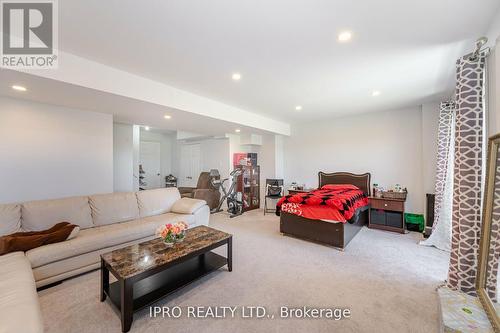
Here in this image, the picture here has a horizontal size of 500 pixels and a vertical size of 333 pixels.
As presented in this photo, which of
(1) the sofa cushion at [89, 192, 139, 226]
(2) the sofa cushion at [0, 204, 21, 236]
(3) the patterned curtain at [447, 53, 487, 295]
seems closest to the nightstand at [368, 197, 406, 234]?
(3) the patterned curtain at [447, 53, 487, 295]

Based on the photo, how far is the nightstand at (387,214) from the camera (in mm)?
4059

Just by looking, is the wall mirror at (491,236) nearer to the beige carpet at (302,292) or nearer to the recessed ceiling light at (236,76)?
the beige carpet at (302,292)

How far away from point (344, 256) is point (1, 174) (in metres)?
5.15

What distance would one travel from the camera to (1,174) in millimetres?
2941

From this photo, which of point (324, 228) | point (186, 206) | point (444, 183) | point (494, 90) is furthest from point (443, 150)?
point (186, 206)

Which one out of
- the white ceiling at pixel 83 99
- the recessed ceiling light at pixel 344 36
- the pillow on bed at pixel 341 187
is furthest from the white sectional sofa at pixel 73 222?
the recessed ceiling light at pixel 344 36

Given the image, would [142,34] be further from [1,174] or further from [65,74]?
[1,174]

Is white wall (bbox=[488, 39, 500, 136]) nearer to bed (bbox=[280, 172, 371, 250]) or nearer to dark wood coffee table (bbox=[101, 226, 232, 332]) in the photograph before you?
bed (bbox=[280, 172, 371, 250])

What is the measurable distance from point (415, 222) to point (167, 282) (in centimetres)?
477

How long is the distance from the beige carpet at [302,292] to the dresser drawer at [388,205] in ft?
3.03

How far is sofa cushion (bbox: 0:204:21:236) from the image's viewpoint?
2.38 m

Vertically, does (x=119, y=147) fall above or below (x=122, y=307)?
above

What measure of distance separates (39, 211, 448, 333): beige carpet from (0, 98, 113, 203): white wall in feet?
6.04

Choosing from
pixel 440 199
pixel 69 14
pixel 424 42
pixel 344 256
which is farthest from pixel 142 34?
pixel 440 199
